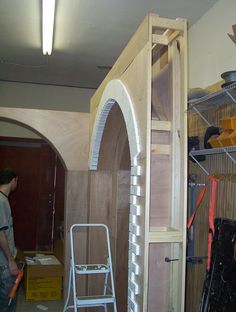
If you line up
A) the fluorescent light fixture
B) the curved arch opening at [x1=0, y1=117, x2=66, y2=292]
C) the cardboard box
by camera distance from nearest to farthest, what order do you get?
the fluorescent light fixture
the cardboard box
the curved arch opening at [x1=0, y1=117, x2=66, y2=292]

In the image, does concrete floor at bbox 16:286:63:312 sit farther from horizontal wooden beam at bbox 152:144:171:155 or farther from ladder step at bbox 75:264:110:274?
horizontal wooden beam at bbox 152:144:171:155

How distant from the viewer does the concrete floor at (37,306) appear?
4.43 meters

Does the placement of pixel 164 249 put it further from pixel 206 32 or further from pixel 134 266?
pixel 206 32

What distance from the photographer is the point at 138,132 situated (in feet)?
7.01

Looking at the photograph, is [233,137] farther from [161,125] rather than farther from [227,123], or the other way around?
[161,125]

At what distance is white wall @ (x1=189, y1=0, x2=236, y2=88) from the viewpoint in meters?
2.98

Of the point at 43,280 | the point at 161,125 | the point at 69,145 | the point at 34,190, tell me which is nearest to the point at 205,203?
the point at 161,125

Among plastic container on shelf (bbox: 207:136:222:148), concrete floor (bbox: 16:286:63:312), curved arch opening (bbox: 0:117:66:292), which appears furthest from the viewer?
curved arch opening (bbox: 0:117:66:292)

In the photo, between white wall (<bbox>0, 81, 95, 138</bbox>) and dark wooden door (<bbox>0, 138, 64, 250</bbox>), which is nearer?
white wall (<bbox>0, 81, 95, 138</bbox>)

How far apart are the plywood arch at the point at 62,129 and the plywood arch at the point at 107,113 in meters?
0.32

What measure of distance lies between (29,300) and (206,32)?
12.9ft

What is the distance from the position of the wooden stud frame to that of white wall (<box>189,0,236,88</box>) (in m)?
0.98

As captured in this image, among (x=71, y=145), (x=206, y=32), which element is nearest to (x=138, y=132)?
(x=206, y=32)

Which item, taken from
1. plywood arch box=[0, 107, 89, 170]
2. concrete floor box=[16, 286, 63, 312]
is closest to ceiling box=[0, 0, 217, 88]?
plywood arch box=[0, 107, 89, 170]
